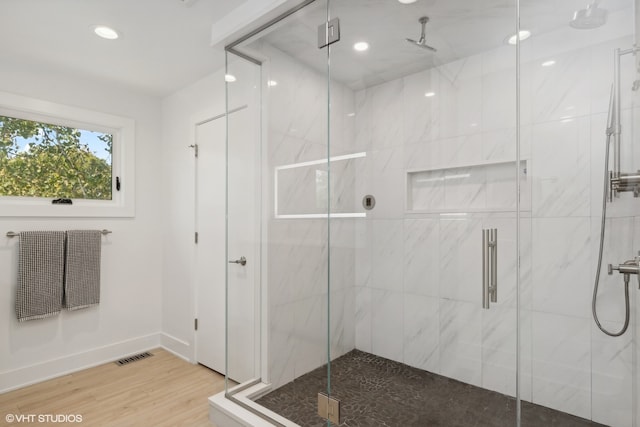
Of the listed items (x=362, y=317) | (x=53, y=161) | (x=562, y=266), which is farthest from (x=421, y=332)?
(x=53, y=161)

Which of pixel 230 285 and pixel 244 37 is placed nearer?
pixel 244 37

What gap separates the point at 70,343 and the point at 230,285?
1.61m

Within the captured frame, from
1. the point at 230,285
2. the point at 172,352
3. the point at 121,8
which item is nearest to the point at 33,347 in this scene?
the point at 172,352

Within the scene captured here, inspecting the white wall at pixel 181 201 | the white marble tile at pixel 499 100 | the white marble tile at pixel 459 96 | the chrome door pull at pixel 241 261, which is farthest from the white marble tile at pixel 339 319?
the white wall at pixel 181 201

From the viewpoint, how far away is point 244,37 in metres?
2.04

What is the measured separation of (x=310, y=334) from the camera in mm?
1886

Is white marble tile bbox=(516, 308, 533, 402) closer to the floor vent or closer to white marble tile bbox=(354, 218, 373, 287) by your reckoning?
white marble tile bbox=(354, 218, 373, 287)

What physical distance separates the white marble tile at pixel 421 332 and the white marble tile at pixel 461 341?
0.09ft

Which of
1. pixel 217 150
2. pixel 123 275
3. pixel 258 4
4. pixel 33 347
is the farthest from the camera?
pixel 123 275

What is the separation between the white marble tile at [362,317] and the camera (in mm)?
1763

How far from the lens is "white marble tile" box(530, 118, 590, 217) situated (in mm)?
1285

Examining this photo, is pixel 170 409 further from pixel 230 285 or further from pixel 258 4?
pixel 258 4

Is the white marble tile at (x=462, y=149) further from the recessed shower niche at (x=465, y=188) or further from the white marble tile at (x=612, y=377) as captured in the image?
the white marble tile at (x=612, y=377)

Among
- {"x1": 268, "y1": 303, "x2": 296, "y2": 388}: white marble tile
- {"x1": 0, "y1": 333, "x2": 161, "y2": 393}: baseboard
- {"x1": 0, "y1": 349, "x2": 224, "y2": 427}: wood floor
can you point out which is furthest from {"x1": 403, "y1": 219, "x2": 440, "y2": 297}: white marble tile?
{"x1": 0, "y1": 333, "x2": 161, "y2": 393}: baseboard
